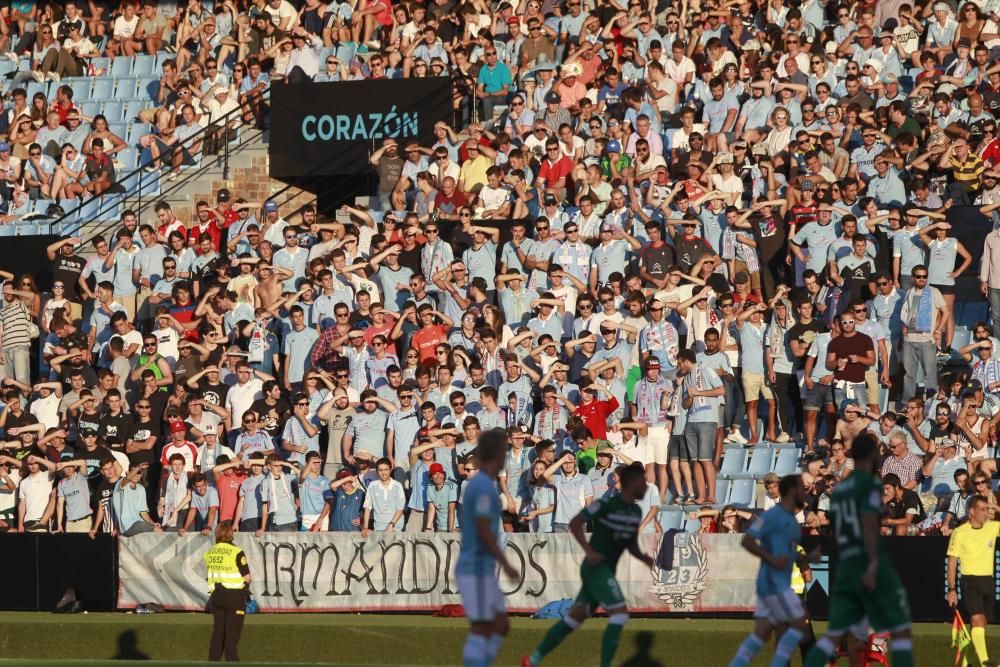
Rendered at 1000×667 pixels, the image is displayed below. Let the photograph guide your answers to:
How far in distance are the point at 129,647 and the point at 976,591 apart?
9594mm

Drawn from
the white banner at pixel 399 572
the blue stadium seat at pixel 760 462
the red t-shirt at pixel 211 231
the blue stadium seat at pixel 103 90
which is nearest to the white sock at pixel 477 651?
the white banner at pixel 399 572

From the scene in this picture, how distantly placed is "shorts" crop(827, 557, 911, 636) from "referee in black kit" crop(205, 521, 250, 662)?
7364 mm

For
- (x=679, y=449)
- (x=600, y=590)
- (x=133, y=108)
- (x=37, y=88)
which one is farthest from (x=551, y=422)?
(x=37, y=88)

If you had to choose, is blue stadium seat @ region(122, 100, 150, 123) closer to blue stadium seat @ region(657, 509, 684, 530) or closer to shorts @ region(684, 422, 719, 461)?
shorts @ region(684, 422, 719, 461)

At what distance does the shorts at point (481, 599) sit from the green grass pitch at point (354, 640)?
6570mm

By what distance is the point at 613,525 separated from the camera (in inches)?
528

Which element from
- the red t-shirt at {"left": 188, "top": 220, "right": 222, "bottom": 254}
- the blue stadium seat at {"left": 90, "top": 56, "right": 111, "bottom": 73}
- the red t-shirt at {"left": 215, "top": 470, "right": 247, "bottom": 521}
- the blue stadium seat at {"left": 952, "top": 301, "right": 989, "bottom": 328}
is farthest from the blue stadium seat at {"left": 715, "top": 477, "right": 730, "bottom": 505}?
the blue stadium seat at {"left": 90, "top": 56, "right": 111, "bottom": 73}

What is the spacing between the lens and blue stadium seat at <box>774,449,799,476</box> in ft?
67.6

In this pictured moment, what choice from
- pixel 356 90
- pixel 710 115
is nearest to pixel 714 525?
pixel 710 115

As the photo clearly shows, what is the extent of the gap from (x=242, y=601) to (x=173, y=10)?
1745 cm

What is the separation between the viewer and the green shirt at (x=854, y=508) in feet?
38.2

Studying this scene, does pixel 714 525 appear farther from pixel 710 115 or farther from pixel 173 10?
pixel 173 10

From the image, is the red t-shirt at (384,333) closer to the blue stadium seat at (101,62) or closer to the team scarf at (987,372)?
the team scarf at (987,372)

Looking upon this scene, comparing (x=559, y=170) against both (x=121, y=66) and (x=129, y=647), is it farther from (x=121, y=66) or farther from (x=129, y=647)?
(x=121, y=66)
